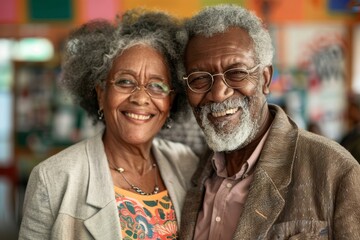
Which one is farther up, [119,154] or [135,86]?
[135,86]

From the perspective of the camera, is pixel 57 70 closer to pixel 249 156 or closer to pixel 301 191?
pixel 249 156

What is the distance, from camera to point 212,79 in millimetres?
2113

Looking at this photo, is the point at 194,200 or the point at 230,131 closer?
the point at 230,131

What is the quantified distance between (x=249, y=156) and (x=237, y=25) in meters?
0.52

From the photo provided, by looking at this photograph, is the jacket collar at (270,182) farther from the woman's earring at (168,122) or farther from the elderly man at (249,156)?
the woman's earring at (168,122)

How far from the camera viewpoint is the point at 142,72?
228 centimetres

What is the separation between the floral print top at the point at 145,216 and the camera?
7.14 feet

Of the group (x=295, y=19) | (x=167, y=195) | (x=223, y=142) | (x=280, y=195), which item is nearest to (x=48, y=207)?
(x=167, y=195)

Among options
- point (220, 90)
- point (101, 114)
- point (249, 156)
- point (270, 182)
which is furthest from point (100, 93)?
point (270, 182)

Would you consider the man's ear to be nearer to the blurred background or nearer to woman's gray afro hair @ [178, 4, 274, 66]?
woman's gray afro hair @ [178, 4, 274, 66]

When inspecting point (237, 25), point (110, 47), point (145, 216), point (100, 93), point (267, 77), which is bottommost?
point (145, 216)

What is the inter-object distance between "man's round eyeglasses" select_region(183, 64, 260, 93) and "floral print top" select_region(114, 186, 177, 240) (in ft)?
1.70

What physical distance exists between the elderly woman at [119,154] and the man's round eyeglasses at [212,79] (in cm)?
20

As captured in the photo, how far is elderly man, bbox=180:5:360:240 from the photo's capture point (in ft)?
5.97
